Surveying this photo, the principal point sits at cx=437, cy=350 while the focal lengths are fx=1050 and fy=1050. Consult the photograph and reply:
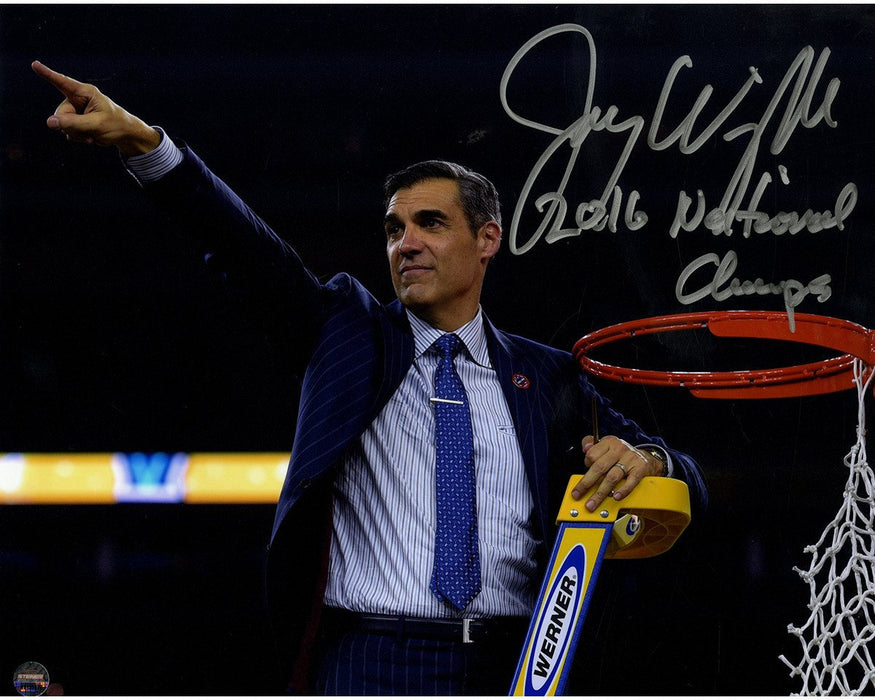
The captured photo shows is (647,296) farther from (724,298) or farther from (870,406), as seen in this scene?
(870,406)

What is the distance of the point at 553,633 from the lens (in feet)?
5.52

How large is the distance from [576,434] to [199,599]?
5.76 ft

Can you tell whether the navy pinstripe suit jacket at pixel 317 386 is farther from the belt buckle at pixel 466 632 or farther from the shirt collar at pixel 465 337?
the belt buckle at pixel 466 632

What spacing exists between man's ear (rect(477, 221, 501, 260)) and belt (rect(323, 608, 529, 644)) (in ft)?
2.41

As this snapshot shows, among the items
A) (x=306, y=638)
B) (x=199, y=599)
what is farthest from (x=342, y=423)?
(x=199, y=599)

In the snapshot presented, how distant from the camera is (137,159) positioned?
1594 millimetres

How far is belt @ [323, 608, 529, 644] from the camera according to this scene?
1.68 meters

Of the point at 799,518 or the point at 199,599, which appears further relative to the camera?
the point at 199,599

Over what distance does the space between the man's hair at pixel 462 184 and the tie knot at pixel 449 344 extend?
0.24 m

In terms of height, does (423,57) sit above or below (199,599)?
above

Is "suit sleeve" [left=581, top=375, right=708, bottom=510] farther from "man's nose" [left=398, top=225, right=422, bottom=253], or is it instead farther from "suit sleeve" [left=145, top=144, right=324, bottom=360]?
"suit sleeve" [left=145, top=144, right=324, bottom=360]

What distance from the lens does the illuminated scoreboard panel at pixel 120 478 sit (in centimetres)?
287

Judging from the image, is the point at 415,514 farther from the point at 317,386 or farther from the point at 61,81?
the point at 61,81

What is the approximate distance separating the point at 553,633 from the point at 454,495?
28 cm
